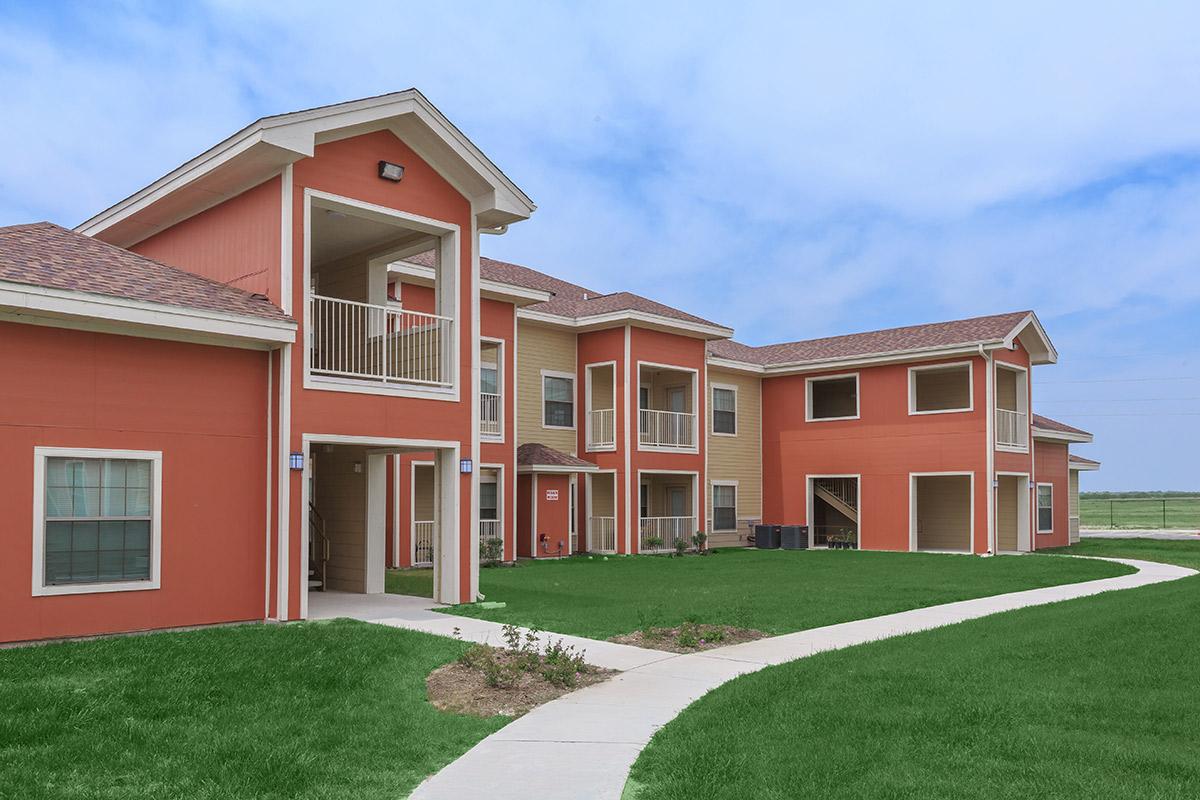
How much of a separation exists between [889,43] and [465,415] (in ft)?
32.3

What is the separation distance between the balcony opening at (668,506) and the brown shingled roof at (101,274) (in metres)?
18.0

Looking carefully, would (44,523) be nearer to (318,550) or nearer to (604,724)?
(604,724)

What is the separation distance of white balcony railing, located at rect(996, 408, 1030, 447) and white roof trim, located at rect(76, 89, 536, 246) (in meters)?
19.6

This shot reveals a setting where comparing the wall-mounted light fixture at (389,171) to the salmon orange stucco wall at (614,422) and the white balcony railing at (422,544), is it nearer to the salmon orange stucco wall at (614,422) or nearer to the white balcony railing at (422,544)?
the white balcony railing at (422,544)

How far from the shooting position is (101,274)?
471 inches

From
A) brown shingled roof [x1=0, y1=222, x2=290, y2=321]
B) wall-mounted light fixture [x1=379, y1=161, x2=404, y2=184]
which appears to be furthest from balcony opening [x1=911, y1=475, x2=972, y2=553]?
brown shingled roof [x1=0, y1=222, x2=290, y2=321]

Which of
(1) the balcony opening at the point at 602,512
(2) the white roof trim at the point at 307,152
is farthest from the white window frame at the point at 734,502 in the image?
(2) the white roof trim at the point at 307,152

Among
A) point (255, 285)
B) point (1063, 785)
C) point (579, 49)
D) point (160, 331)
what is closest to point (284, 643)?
point (160, 331)

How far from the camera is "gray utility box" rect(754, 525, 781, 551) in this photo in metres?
32.8

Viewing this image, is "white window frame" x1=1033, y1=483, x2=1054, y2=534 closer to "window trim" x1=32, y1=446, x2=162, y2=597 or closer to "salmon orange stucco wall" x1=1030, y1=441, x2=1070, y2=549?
"salmon orange stucco wall" x1=1030, y1=441, x2=1070, y2=549

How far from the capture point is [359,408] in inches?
553

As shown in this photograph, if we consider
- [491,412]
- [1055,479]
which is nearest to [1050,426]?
[1055,479]

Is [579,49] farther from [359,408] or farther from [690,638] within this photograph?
[690,638]

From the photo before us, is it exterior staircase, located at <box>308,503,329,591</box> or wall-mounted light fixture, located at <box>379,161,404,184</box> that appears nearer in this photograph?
wall-mounted light fixture, located at <box>379,161,404,184</box>
